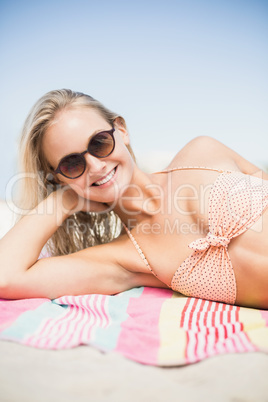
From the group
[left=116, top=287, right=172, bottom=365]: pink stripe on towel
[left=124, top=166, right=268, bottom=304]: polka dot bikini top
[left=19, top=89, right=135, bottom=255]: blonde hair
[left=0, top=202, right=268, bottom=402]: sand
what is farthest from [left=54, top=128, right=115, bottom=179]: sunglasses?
[left=0, top=202, right=268, bottom=402]: sand

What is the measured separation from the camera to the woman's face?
1894mm

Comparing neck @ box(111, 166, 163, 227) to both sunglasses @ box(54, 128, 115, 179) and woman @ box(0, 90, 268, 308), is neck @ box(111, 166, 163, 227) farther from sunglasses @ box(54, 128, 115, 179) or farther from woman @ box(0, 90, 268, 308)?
sunglasses @ box(54, 128, 115, 179)

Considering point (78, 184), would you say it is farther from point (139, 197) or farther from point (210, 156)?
point (210, 156)

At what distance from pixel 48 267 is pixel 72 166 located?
1.94ft

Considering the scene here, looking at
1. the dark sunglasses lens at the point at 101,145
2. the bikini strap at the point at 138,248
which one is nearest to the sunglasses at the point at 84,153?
the dark sunglasses lens at the point at 101,145

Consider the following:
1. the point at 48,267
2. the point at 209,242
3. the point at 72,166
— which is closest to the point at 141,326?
the point at 209,242

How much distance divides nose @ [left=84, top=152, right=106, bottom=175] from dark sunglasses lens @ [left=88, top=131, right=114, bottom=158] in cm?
2

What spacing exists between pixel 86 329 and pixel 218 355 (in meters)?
0.56

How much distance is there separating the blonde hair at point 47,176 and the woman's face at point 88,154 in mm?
79

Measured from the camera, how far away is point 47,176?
2.23 meters

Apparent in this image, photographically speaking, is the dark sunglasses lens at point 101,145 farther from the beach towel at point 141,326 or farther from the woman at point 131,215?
the beach towel at point 141,326

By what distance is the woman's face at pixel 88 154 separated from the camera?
1.89 m

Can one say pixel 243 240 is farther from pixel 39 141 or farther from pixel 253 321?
pixel 39 141

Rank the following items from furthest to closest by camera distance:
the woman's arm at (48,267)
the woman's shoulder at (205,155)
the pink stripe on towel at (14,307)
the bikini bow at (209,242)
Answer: the woman's shoulder at (205,155) < the woman's arm at (48,267) < the bikini bow at (209,242) < the pink stripe on towel at (14,307)
